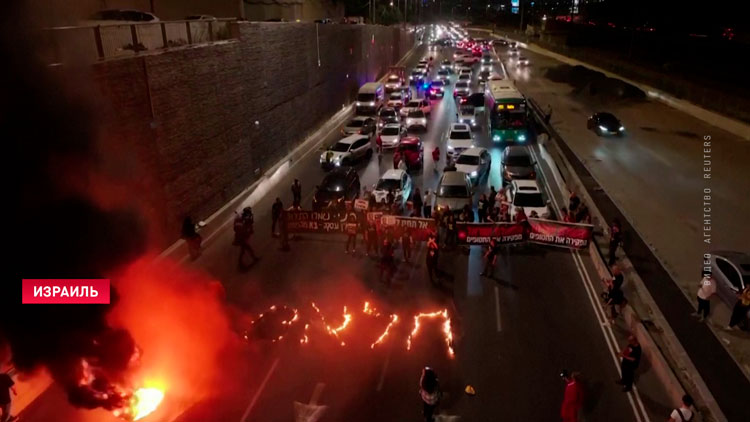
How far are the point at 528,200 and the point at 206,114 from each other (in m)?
11.6

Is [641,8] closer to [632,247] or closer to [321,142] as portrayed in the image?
[321,142]

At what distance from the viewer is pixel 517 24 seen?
13612cm

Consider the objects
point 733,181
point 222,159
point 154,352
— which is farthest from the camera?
point 733,181

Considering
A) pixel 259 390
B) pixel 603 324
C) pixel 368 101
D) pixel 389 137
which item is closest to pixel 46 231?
pixel 259 390

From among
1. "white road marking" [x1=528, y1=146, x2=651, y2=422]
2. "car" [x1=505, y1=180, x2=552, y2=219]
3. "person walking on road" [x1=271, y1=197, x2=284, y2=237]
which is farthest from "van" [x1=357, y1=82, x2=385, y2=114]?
"white road marking" [x1=528, y1=146, x2=651, y2=422]

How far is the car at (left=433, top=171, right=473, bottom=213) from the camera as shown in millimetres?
18078

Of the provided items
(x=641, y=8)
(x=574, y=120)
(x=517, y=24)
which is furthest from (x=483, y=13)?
(x=574, y=120)

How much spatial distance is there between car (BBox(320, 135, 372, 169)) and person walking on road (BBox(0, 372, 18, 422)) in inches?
675

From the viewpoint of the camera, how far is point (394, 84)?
48.8 meters

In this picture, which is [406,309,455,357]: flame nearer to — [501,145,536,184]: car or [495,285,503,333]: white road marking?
[495,285,503,333]: white road marking

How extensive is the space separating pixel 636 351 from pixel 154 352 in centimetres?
978

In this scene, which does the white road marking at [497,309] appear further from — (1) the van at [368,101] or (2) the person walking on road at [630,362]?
(1) the van at [368,101]

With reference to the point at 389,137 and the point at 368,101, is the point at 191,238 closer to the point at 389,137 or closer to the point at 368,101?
the point at 389,137

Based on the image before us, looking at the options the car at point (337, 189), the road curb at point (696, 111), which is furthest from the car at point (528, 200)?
the road curb at point (696, 111)
